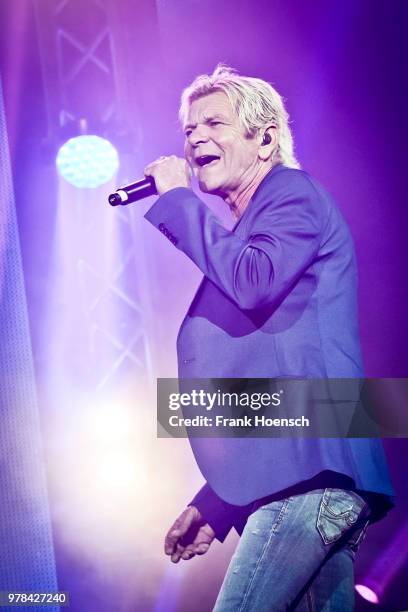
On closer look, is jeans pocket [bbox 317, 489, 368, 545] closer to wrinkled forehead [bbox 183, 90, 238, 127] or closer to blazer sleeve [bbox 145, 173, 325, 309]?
blazer sleeve [bbox 145, 173, 325, 309]

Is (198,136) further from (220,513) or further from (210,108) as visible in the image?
(220,513)

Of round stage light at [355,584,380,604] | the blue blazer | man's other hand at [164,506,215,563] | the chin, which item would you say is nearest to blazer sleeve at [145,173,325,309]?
the blue blazer

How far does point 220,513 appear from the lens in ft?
5.04

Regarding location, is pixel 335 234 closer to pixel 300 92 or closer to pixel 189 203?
pixel 189 203

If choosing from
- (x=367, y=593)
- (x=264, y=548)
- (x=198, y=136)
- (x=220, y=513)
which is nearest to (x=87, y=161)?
(x=198, y=136)

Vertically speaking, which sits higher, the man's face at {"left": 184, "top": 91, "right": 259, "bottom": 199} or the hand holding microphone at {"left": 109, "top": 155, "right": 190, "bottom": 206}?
the man's face at {"left": 184, "top": 91, "right": 259, "bottom": 199}

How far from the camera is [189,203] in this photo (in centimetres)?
141

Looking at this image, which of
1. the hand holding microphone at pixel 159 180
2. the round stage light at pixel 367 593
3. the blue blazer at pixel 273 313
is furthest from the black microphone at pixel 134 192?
the round stage light at pixel 367 593

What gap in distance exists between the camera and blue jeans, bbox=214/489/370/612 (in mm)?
1242

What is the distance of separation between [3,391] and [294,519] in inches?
44.5

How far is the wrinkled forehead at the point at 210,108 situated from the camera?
66.8 inches

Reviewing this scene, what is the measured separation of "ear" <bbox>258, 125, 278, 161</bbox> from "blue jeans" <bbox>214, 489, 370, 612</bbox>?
2.73 ft

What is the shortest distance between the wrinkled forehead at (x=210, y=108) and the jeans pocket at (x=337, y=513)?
0.94 metres

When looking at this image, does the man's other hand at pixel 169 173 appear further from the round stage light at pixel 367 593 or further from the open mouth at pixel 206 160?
the round stage light at pixel 367 593
